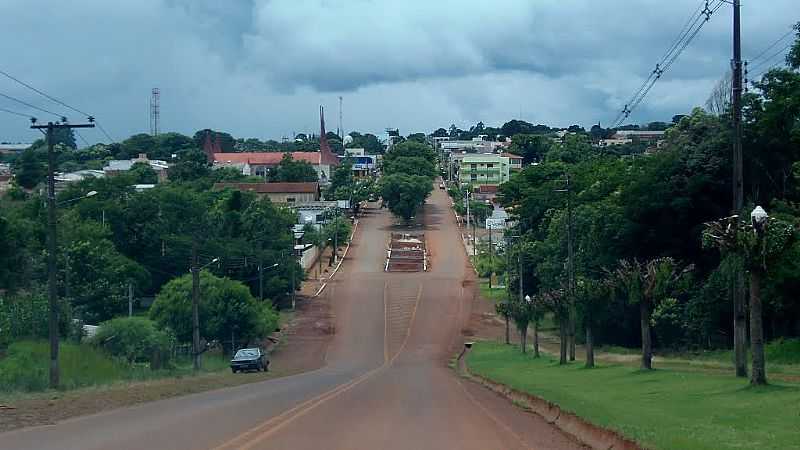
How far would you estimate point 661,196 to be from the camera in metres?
63.8

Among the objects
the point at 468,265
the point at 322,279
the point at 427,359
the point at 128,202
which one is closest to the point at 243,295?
the point at 427,359

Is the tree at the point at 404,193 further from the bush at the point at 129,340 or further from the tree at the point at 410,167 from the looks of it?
the bush at the point at 129,340

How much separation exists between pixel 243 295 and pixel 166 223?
82.4 ft

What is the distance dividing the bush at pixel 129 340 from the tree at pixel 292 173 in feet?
418

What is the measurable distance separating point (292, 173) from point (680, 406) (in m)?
163

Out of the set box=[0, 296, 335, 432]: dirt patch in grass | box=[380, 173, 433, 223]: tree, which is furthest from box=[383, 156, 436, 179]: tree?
box=[0, 296, 335, 432]: dirt patch in grass

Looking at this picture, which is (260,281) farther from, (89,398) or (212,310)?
(89,398)

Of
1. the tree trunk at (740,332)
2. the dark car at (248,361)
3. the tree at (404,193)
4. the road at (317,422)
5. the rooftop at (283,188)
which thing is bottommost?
the dark car at (248,361)

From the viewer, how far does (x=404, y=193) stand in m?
143

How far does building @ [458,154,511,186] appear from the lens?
194375mm

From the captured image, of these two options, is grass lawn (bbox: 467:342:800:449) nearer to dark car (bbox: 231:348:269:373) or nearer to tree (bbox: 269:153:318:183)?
dark car (bbox: 231:348:269:373)

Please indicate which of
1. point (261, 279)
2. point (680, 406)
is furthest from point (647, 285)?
point (261, 279)

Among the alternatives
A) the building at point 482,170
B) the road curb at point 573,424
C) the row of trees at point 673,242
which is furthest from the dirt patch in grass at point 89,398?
the building at point 482,170

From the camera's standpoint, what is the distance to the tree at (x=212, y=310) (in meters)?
66.1
